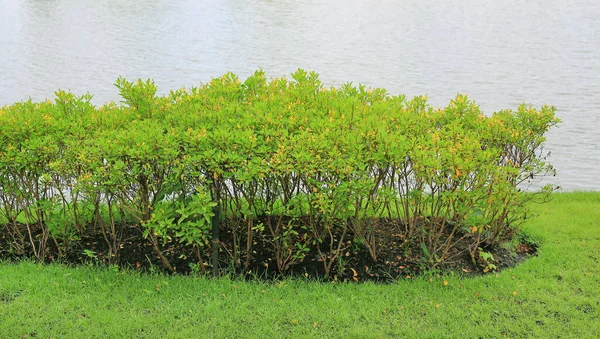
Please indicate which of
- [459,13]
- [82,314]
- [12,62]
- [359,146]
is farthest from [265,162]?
[459,13]

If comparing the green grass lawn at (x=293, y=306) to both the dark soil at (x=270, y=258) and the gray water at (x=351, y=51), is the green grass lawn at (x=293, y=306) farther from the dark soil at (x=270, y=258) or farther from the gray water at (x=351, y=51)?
the gray water at (x=351, y=51)

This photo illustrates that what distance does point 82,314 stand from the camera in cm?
451

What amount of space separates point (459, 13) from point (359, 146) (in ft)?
80.0

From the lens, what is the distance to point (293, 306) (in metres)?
4.54

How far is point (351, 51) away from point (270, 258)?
45.0ft

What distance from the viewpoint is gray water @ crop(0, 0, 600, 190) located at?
12969 millimetres

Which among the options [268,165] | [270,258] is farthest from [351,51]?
[268,165]

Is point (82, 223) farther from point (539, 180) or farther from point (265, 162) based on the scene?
point (539, 180)

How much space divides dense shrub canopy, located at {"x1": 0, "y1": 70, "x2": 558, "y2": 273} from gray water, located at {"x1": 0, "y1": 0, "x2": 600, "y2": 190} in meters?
3.58

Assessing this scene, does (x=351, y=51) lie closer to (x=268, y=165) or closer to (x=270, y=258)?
(x=270, y=258)

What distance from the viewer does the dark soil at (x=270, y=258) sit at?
505 cm

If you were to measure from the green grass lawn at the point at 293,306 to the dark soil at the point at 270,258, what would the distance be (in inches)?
6.4

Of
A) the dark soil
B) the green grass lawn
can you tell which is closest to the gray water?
the dark soil

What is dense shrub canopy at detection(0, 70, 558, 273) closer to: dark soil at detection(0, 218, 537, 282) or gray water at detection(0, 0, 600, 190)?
dark soil at detection(0, 218, 537, 282)
